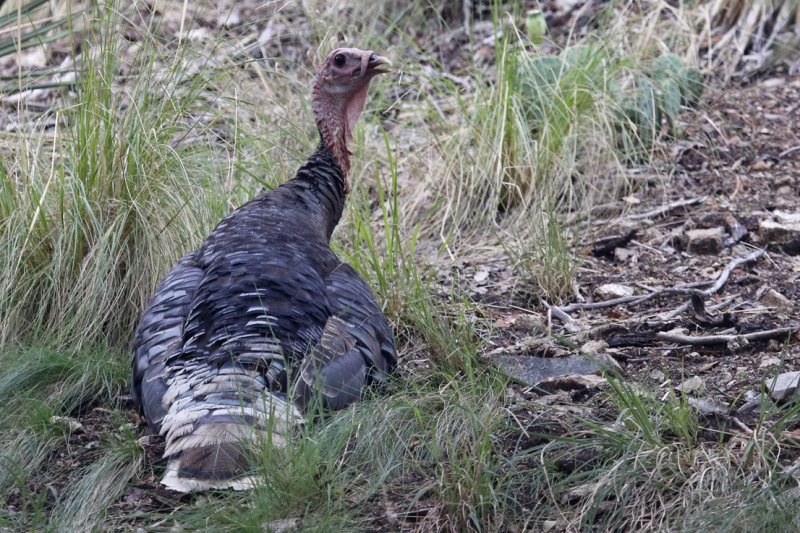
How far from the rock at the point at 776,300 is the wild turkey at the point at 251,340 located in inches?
70.8

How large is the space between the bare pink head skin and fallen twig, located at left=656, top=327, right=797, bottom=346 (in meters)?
1.63

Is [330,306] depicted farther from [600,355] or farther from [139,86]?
[139,86]

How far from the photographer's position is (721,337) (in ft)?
12.0

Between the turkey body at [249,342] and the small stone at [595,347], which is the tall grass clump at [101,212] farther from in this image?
the small stone at [595,347]

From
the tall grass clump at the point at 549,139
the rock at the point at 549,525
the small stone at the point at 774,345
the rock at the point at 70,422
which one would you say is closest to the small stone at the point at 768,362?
the small stone at the point at 774,345

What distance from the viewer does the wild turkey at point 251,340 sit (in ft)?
8.90

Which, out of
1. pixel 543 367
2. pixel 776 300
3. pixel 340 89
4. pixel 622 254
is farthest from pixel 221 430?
pixel 622 254

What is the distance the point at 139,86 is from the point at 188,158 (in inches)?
15.8

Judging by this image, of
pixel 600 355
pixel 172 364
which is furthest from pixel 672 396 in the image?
pixel 172 364

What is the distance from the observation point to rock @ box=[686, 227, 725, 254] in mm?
4758

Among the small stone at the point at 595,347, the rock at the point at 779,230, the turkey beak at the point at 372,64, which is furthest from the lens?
the rock at the point at 779,230

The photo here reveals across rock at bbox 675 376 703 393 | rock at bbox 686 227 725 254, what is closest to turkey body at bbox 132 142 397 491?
rock at bbox 675 376 703 393

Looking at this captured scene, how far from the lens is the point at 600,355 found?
12.0ft

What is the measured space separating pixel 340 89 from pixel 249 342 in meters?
1.62
